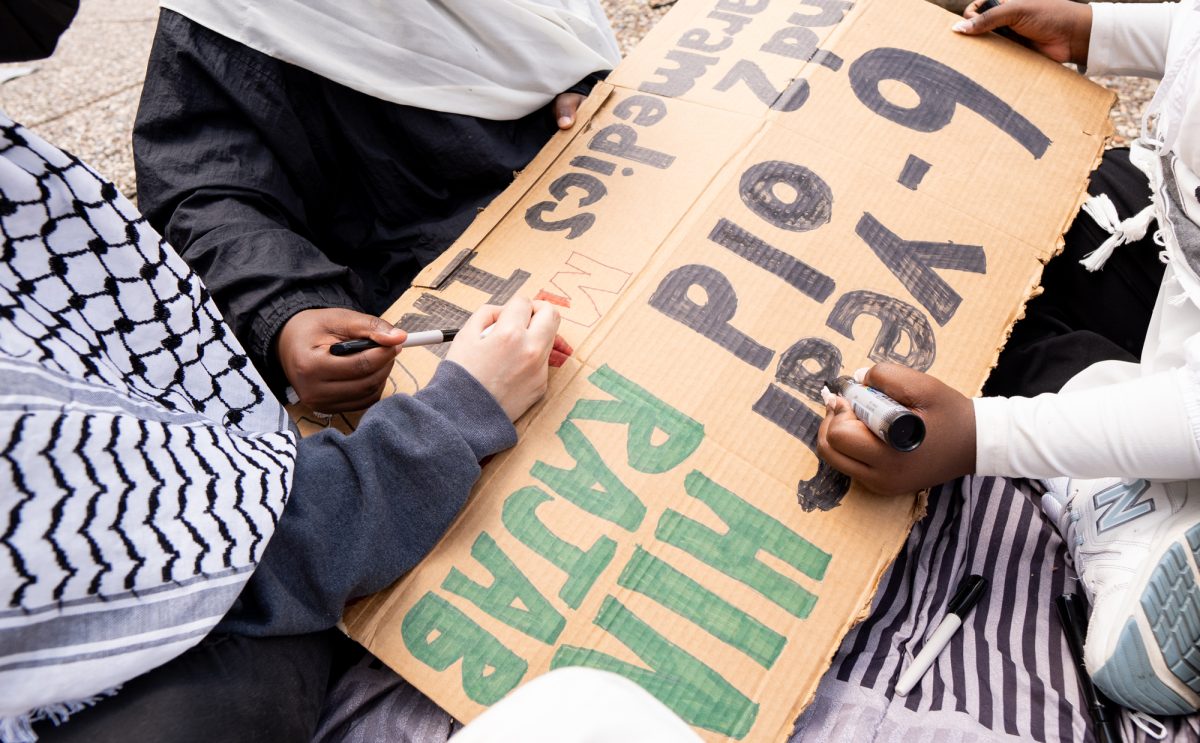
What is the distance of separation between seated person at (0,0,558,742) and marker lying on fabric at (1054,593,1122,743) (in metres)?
→ 0.60

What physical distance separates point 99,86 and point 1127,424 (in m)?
2.31

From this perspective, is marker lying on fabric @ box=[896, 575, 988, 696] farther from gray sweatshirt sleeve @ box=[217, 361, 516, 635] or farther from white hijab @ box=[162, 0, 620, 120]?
white hijab @ box=[162, 0, 620, 120]

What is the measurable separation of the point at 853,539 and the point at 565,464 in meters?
0.29

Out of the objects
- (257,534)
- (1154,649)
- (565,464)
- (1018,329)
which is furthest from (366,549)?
(1018,329)

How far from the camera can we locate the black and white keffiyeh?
21.4 inches

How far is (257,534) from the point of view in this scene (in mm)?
669

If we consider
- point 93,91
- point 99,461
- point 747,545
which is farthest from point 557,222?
point 93,91

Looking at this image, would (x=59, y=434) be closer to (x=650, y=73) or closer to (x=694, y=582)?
(x=694, y=582)

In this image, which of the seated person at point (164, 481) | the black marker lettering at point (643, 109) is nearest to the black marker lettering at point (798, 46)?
the black marker lettering at point (643, 109)

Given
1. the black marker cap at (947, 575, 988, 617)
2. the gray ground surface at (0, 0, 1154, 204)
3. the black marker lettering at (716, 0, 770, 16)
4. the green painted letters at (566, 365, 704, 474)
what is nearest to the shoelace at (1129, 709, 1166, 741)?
the black marker cap at (947, 575, 988, 617)

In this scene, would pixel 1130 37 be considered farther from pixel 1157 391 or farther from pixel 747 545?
pixel 747 545

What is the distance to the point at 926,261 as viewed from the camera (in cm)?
90

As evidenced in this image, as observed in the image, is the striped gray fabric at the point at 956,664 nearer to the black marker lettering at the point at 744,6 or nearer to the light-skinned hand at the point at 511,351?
the light-skinned hand at the point at 511,351

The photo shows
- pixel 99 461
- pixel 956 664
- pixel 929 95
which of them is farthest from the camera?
pixel 929 95
